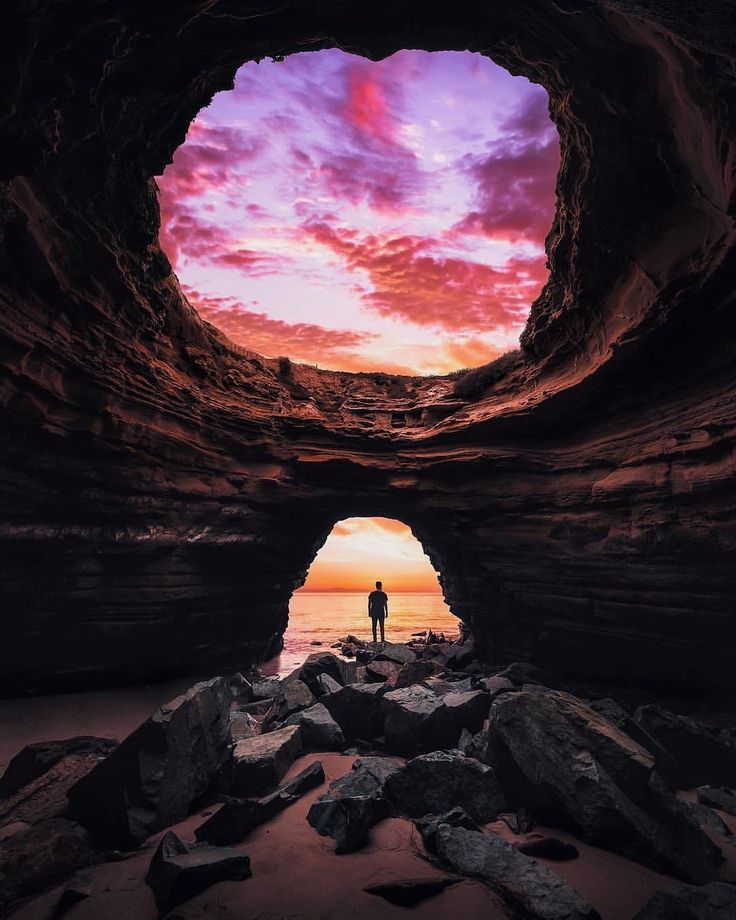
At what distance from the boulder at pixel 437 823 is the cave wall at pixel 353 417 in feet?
19.0

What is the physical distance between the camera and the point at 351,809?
4.47m

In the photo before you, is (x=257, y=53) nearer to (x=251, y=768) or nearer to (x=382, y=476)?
(x=382, y=476)

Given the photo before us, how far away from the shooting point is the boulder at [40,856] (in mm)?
3663

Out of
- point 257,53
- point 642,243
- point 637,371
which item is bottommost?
point 637,371

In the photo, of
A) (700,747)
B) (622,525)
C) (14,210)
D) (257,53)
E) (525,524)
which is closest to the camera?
(14,210)

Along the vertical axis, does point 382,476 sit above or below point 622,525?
above

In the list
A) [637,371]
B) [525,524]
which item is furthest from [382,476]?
[637,371]

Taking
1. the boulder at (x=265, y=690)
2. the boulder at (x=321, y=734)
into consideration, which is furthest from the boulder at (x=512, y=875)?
the boulder at (x=265, y=690)

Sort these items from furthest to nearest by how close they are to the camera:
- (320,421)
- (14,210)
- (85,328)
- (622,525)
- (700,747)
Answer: (320,421) < (622,525) < (85,328) < (700,747) < (14,210)

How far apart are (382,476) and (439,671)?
18.0 feet

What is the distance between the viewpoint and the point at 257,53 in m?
5.88

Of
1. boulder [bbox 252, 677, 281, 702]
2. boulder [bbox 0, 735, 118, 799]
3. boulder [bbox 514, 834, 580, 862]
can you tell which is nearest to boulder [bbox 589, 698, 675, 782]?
boulder [bbox 514, 834, 580, 862]

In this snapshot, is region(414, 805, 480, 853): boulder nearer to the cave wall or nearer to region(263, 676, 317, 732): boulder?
region(263, 676, 317, 732): boulder

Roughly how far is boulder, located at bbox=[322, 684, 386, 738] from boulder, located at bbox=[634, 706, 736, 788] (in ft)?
15.1
